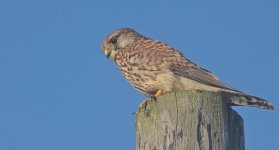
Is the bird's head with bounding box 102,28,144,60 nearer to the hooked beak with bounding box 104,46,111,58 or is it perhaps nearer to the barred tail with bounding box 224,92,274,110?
the hooked beak with bounding box 104,46,111,58

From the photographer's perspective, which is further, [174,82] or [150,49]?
[150,49]

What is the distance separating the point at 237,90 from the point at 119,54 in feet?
6.28

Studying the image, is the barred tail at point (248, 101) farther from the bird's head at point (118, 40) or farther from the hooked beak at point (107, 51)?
the hooked beak at point (107, 51)

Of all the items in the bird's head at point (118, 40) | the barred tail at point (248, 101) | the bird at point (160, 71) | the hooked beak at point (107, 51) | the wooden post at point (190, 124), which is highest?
the bird's head at point (118, 40)

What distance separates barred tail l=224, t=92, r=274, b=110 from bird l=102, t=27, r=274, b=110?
46 mm

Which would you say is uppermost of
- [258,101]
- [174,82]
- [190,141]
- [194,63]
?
[194,63]

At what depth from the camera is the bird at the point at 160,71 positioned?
16.6 ft

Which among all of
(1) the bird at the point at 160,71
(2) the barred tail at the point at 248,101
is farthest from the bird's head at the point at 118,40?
(2) the barred tail at the point at 248,101

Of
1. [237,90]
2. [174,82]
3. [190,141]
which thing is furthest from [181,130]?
[174,82]

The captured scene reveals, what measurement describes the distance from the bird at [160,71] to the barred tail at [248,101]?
0.05 m

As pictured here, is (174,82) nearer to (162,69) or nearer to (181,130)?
(162,69)

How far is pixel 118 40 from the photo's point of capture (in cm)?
629

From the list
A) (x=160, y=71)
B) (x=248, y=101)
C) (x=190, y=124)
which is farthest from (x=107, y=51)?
(x=190, y=124)

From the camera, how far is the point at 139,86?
530cm
